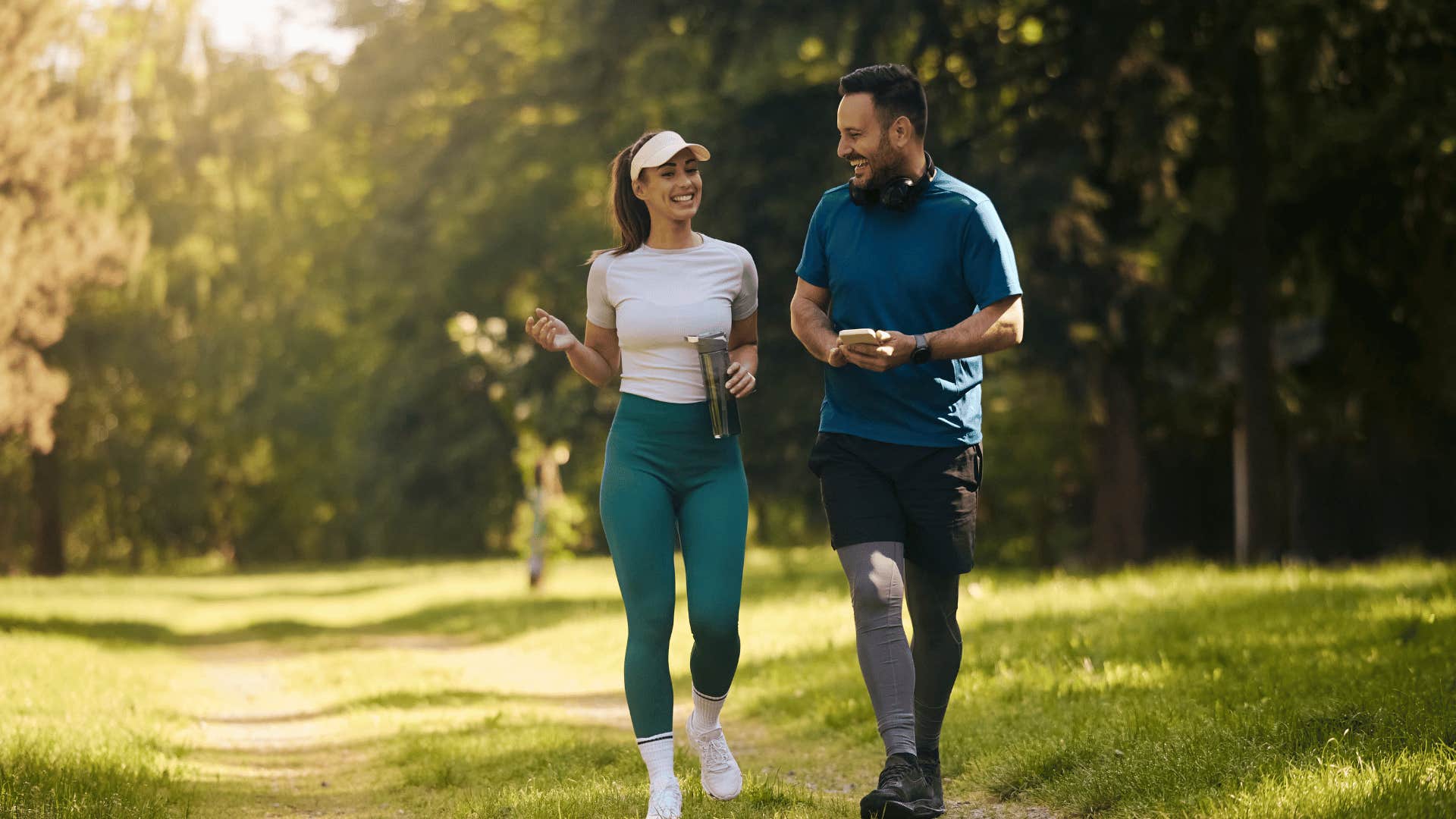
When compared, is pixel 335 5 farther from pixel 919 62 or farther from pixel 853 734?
pixel 853 734

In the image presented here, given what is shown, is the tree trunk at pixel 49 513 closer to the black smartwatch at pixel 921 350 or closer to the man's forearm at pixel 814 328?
the man's forearm at pixel 814 328

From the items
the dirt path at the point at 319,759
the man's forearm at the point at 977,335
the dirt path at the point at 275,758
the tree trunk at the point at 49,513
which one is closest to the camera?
the man's forearm at the point at 977,335

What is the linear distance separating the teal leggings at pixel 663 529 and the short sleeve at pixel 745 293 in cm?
49

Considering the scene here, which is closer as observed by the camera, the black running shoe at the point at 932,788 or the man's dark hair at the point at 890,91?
the black running shoe at the point at 932,788

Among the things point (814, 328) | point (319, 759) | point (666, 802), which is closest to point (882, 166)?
point (814, 328)

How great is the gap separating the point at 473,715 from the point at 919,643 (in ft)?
15.8

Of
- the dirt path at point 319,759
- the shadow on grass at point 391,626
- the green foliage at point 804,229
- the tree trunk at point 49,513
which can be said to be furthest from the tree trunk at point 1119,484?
the tree trunk at point 49,513

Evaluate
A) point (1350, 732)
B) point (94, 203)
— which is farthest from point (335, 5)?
point (1350, 732)

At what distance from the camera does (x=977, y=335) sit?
529 cm

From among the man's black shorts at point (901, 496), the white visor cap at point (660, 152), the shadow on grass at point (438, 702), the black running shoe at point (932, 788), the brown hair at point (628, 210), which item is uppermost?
the white visor cap at point (660, 152)

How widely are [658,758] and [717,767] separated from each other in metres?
0.36

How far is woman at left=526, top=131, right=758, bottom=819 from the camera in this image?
551cm

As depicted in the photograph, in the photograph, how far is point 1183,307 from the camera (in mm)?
18594

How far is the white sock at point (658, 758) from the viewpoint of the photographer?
538cm
